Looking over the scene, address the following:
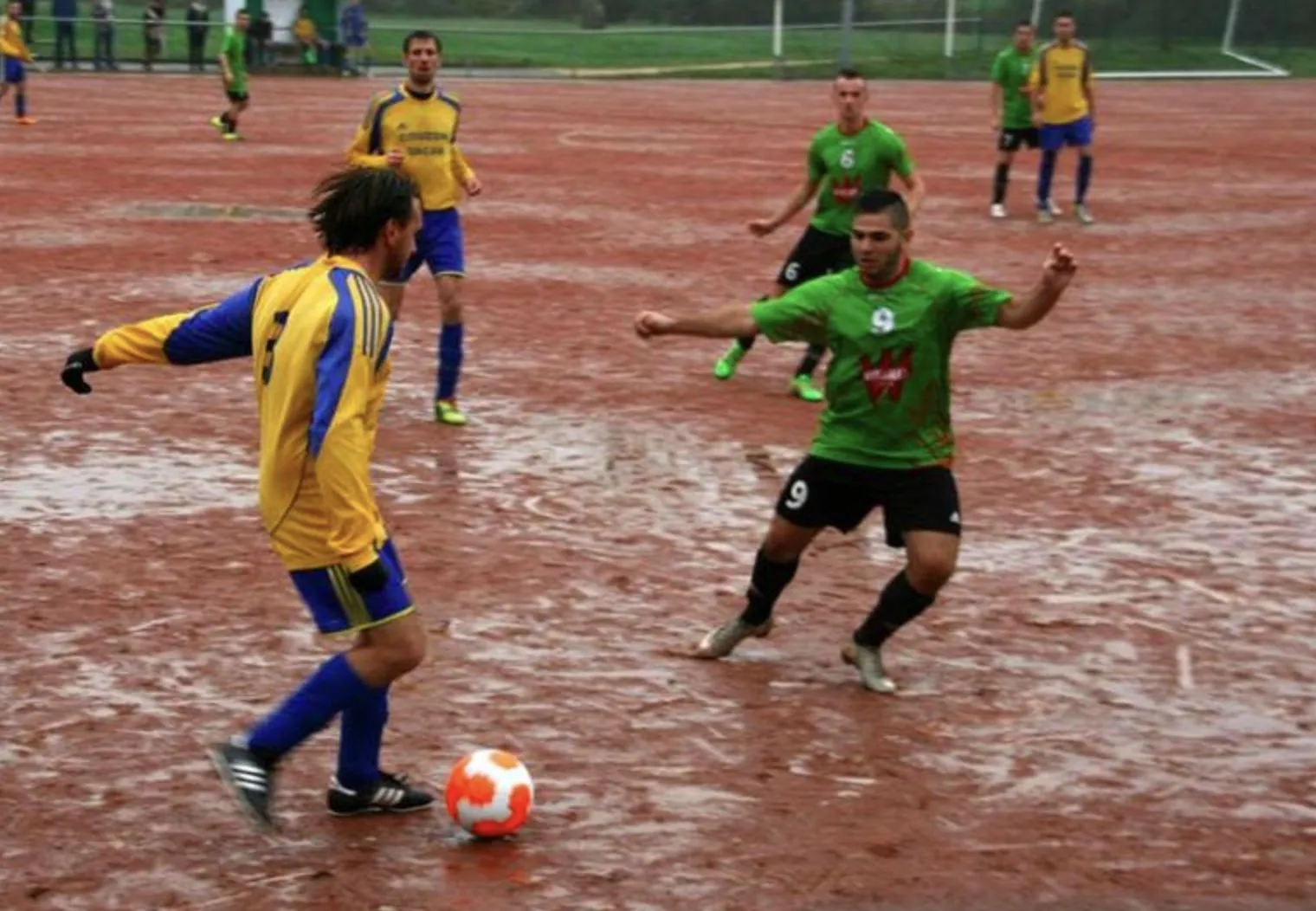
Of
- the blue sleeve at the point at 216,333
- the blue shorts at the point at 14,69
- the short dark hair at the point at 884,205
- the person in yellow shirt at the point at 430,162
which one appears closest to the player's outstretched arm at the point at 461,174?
the person in yellow shirt at the point at 430,162

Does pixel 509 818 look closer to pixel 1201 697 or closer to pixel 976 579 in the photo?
pixel 1201 697

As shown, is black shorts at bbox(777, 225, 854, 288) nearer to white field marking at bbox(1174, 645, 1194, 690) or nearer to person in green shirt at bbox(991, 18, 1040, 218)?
white field marking at bbox(1174, 645, 1194, 690)

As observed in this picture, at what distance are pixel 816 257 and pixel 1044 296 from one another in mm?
6184

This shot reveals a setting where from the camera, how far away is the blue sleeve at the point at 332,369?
240 inches

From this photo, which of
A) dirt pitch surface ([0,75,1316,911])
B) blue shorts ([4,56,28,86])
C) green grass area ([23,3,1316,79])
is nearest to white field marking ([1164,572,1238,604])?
dirt pitch surface ([0,75,1316,911])

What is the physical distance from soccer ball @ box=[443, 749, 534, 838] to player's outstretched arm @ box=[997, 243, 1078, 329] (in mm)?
2415

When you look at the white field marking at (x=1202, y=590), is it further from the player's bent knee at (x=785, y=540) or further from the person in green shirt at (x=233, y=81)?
the person in green shirt at (x=233, y=81)

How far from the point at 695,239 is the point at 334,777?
15878mm

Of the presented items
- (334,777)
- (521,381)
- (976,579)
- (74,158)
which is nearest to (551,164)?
(74,158)

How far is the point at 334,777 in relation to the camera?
681 cm

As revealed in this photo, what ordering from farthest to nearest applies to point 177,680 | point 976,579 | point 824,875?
point 976,579 → point 177,680 → point 824,875

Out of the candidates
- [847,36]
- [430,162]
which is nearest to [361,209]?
[430,162]

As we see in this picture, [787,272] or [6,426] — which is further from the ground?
[787,272]

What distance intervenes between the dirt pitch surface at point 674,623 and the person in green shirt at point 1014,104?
501 centimetres
